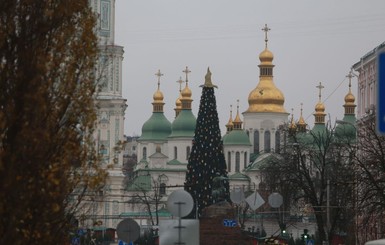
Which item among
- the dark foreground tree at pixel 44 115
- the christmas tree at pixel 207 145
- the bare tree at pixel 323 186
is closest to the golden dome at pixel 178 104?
the christmas tree at pixel 207 145

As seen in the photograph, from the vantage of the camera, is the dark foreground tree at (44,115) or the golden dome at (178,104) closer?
the dark foreground tree at (44,115)

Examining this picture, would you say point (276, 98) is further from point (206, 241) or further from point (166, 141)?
point (206, 241)

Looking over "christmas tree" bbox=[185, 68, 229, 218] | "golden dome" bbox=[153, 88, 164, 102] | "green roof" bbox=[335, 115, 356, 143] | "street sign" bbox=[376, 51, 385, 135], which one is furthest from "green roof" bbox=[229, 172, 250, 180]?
"street sign" bbox=[376, 51, 385, 135]

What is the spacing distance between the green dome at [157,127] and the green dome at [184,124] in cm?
417

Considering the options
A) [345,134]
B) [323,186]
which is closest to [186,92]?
[345,134]

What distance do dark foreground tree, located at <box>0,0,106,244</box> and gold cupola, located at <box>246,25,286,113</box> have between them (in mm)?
136637

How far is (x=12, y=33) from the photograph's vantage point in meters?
21.6

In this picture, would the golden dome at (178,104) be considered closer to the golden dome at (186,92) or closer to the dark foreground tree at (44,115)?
the golden dome at (186,92)

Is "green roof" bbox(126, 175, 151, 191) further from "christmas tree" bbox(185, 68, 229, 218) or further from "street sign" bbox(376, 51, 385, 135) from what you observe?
"street sign" bbox(376, 51, 385, 135)

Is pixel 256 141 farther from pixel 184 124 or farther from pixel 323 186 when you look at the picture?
pixel 323 186

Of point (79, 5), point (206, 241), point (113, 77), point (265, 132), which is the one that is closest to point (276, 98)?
point (265, 132)

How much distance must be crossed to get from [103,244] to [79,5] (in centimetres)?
5557

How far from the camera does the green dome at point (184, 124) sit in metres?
162

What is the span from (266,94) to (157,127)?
46.7 feet
